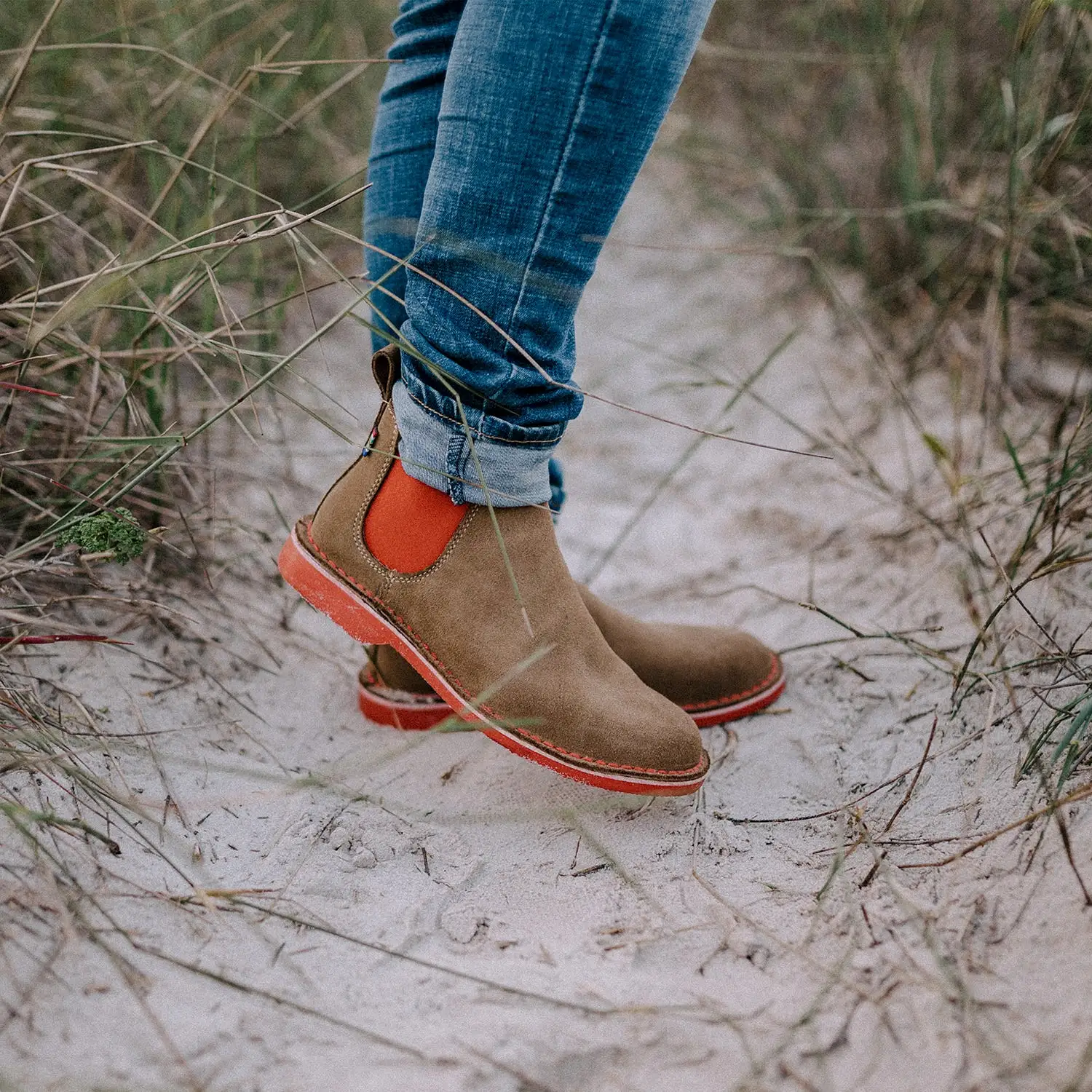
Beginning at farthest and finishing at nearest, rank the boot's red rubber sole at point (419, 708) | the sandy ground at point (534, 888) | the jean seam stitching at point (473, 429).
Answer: the boot's red rubber sole at point (419, 708), the jean seam stitching at point (473, 429), the sandy ground at point (534, 888)

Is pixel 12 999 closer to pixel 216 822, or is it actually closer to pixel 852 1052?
pixel 216 822

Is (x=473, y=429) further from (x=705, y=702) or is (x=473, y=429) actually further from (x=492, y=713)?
(x=705, y=702)

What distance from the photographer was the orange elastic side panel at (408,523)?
0.92m

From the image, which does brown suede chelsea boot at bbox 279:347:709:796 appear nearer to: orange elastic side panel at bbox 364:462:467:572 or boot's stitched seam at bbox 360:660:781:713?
orange elastic side panel at bbox 364:462:467:572

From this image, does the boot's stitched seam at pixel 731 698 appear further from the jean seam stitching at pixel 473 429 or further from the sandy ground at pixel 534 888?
the jean seam stitching at pixel 473 429

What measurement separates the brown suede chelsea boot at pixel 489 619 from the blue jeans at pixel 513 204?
1.9 inches

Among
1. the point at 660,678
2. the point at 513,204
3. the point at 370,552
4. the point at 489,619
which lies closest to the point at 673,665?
the point at 660,678

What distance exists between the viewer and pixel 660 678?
3.56ft

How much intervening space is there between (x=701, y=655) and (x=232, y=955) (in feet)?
1.98

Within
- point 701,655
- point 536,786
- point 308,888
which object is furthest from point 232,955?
point 701,655

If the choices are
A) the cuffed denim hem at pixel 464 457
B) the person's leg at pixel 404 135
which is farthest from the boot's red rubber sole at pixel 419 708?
the person's leg at pixel 404 135

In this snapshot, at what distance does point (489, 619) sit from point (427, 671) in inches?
3.4

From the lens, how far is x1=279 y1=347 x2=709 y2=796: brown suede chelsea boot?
90 centimetres

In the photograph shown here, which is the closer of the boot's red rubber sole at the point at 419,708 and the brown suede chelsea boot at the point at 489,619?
the brown suede chelsea boot at the point at 489,619
